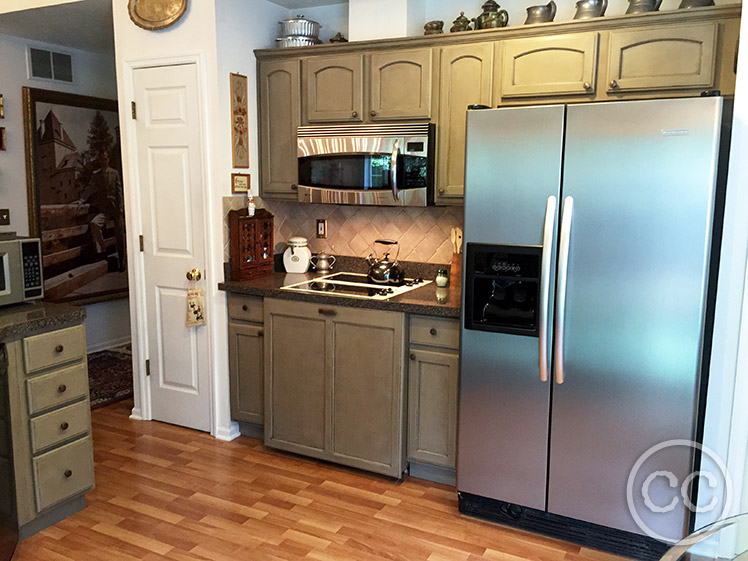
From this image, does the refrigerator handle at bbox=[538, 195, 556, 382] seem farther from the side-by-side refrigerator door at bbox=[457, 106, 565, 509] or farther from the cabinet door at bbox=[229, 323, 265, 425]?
the cabinet door at bbox=[229, 323, 265, 425]

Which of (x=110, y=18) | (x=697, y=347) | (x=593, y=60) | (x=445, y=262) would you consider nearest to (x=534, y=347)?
(x=697, y=347)

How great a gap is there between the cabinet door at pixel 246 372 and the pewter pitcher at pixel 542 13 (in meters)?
2.13

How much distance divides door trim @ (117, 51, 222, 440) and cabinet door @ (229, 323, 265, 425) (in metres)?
0.12

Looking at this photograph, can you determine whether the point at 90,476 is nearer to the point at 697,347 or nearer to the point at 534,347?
the point at 534,347

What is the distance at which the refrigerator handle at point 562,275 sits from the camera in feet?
7.92

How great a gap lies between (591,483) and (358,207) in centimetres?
208

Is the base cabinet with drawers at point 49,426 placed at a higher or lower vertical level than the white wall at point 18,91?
lower

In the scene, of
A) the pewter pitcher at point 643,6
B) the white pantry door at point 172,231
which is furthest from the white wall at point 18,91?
the pewter pitcher at point 643,6

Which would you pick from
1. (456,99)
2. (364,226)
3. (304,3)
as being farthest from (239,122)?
(456,99)

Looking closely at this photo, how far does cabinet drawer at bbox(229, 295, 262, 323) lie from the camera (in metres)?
3.43

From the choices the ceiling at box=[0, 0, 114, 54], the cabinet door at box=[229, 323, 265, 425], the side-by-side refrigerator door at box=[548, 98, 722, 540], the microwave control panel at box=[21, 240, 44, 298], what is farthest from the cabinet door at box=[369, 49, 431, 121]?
the microwave control panel at box=[21, 240, 44, 298]

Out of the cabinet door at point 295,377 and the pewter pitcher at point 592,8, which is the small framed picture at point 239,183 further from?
the pewter pitcher at point 592,8

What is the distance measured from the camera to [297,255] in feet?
12.7

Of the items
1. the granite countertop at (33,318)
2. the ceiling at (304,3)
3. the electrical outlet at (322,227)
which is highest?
the ceiling at (304,3)
